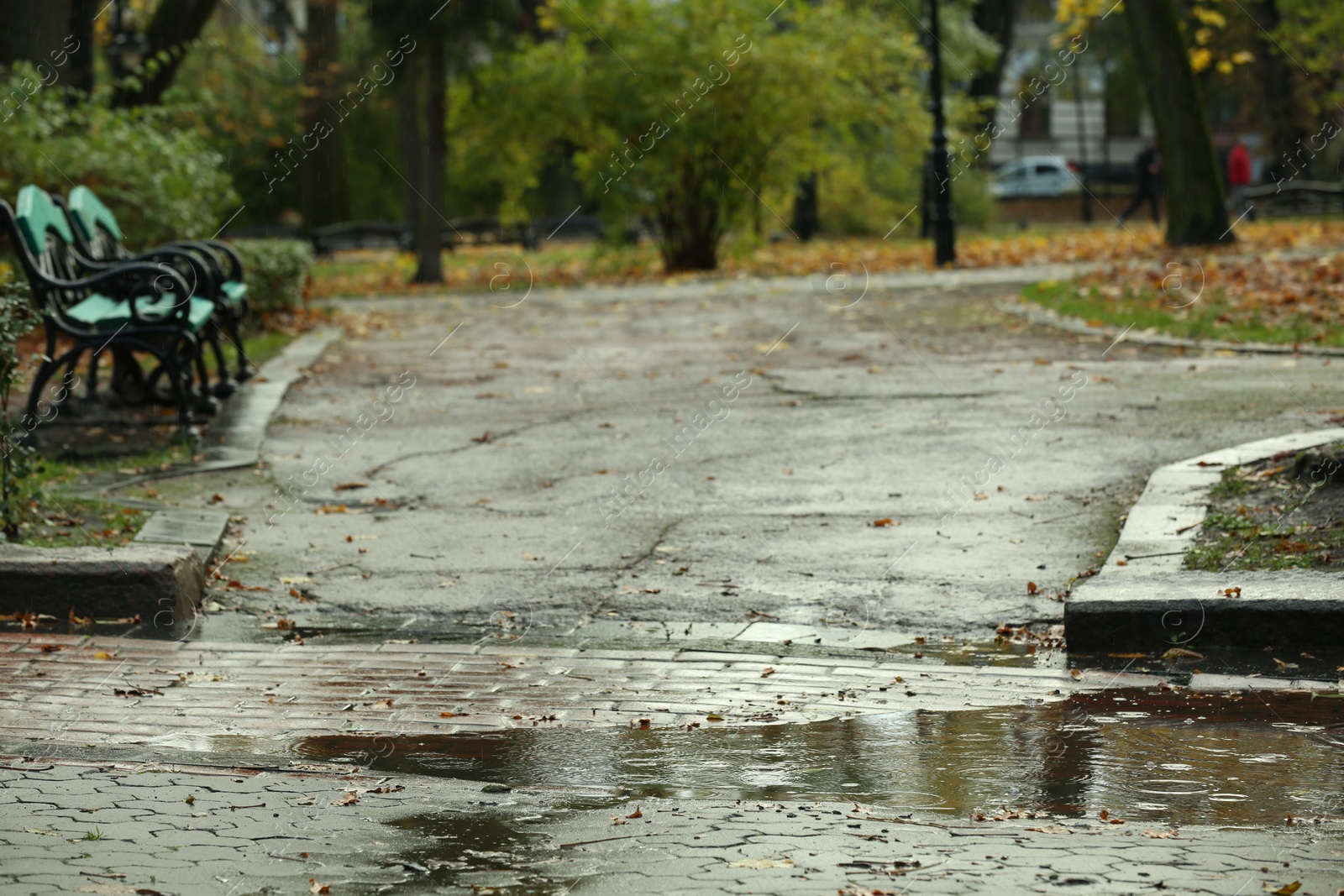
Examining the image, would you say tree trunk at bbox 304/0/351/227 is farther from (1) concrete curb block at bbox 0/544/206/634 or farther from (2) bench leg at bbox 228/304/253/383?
Answer: (1) concrete curb block at bbox 0/544/206/634

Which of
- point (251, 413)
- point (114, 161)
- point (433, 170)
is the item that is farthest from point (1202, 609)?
point (433, 170)

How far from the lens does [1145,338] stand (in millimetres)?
12570

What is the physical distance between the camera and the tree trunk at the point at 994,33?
46531 mm

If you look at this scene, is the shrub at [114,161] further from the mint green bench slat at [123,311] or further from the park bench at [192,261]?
the mint green bench slat at [123,311]

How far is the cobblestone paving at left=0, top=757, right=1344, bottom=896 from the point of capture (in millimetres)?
3355

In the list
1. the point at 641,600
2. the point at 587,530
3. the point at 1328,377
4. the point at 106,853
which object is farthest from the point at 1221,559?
the point at 1328,377

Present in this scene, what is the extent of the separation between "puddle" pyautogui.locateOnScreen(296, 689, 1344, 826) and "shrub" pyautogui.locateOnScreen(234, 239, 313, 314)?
37.5 ft

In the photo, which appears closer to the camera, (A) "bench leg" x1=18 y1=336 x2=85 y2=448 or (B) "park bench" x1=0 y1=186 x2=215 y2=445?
(A) "bench leg" x1=18 y1=336 x2=85 y2=448

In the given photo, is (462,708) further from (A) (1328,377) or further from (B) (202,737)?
(A) (1328,377)

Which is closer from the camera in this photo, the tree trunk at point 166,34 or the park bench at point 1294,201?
the tree trunk at point 166,34

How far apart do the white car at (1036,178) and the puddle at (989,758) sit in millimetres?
47791

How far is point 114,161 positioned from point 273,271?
178cm

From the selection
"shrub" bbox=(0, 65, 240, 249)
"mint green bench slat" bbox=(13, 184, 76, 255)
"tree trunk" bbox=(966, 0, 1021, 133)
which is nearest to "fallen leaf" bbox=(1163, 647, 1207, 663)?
"mint green bench slat" bbox=(13, 184, 76, 255)

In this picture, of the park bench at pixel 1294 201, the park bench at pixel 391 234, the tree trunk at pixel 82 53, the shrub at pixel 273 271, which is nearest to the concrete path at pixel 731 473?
the shrub at pixel 273 271
